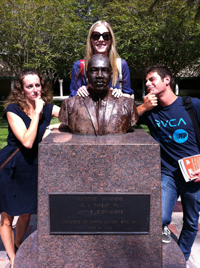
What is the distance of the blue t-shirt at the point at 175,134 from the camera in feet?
10.2

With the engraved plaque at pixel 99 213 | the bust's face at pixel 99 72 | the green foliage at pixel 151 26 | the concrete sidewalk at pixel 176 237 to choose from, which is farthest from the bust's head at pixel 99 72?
the green foliage at pixel 151 26

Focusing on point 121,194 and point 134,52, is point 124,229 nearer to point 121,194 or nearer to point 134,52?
point 121,194

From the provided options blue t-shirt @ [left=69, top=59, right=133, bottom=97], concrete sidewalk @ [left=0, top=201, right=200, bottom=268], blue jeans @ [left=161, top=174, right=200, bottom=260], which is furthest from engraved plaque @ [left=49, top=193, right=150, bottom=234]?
blue t-shirt @ [left=69, top=59, right=133, bottom=97]

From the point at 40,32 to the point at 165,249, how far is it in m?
13.4

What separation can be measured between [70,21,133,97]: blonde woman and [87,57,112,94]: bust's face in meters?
0.24

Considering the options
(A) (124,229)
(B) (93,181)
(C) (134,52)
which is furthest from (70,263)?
(C) (134,52)

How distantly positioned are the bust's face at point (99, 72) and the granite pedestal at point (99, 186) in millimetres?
600

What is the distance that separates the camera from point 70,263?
8.98 feet

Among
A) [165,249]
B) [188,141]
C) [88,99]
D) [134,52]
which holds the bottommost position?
[165,249]

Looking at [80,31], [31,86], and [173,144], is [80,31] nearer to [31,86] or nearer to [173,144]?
[31,86]

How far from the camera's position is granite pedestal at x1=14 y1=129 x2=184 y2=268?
265 cm

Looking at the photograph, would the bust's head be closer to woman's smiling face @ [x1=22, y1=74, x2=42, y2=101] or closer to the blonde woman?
the blonde woman

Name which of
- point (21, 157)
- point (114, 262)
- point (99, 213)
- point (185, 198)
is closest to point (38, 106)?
point (21, 157)

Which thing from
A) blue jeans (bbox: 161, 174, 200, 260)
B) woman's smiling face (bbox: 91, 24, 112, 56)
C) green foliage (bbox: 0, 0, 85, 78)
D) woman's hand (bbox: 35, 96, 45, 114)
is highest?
green foliage (bbox: 0, 0, 85, 78)
